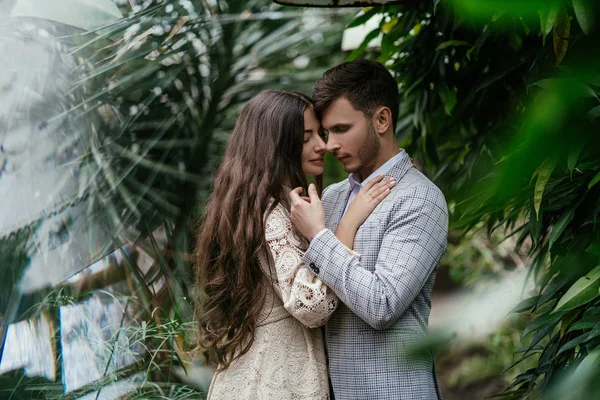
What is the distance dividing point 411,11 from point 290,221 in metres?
1.42

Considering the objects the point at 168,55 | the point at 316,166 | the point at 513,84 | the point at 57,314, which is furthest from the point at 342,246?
the point at 168,55

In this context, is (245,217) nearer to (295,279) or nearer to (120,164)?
(295,279)

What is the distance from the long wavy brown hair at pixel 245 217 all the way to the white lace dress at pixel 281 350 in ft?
0.09

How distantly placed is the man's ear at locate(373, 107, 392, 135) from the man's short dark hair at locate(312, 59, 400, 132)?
0.01m

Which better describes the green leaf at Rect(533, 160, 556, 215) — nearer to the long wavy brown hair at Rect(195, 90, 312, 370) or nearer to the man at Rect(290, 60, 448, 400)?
the man at Rect(290, 60, 448, 400)

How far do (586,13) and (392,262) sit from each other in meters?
1.44

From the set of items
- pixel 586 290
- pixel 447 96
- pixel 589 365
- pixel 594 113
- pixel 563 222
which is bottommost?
pixel 447 96

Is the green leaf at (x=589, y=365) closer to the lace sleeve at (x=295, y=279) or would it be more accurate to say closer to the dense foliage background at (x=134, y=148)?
the lace sleeve at (x=295, y=279)

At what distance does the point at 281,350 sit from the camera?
5.93 ft

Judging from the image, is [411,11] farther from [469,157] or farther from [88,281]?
[88,281]

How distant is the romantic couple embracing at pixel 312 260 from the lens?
170 cm

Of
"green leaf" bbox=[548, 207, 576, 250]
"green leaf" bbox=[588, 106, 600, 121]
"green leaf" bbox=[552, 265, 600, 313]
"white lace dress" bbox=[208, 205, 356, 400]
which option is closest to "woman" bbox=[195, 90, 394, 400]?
"white lace dress" bbox=[208, 205, 356, 400]

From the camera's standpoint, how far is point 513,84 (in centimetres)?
283

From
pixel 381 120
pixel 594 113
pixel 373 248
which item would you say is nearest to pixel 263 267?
pixel 373 248
